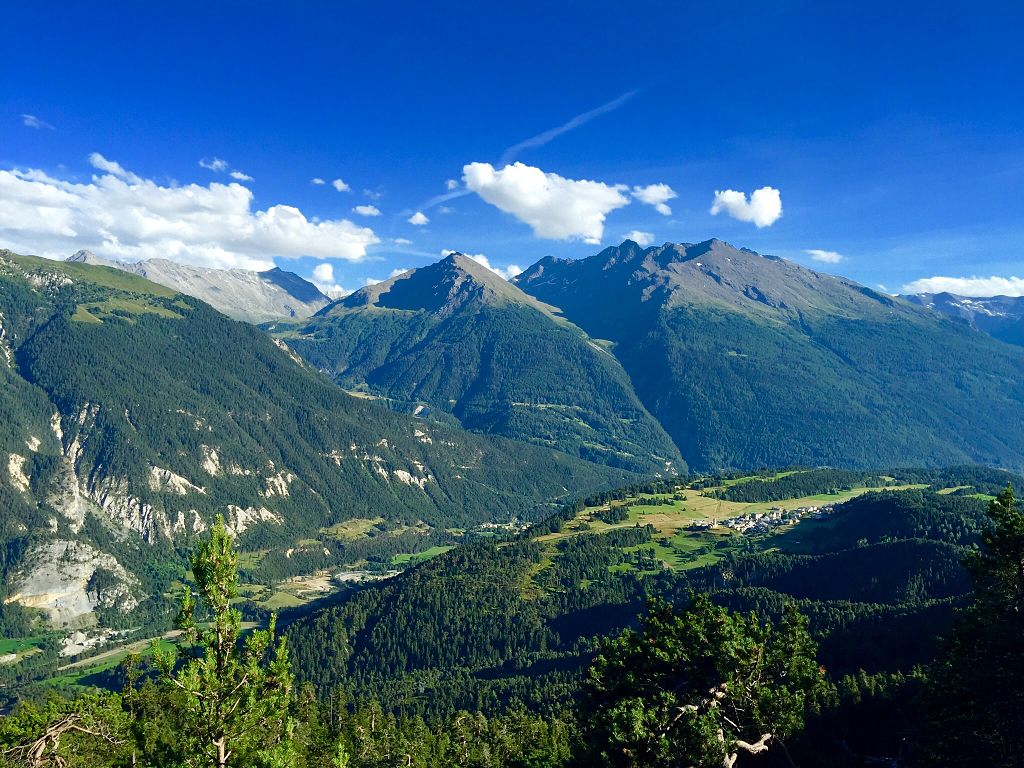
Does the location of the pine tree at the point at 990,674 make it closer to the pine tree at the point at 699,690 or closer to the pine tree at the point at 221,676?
the pine tree at the point at 699,690

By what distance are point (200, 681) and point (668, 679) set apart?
96.4ft

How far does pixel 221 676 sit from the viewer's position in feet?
105

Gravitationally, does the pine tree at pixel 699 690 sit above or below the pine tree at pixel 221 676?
below

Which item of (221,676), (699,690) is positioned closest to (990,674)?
(699,690)

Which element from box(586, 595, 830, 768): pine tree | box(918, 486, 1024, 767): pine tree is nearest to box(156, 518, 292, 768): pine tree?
box(586, 595, 830, 768): pine tree

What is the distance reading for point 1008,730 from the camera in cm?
4078

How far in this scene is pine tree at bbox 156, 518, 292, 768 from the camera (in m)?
30.6

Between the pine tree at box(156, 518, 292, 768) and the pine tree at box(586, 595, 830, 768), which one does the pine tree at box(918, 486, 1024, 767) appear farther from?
the pine tree at box(156, 518, 292, 768)

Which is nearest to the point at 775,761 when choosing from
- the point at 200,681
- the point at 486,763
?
the point at 200,681

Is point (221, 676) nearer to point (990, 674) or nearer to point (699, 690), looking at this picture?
point (699, 690)

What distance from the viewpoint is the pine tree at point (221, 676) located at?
100ft

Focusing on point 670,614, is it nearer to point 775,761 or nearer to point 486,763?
point 775,761

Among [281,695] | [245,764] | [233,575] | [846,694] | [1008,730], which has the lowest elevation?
[846,694]

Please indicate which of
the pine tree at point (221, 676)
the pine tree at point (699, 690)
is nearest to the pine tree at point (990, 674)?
the pine tree at point (699, 690)
